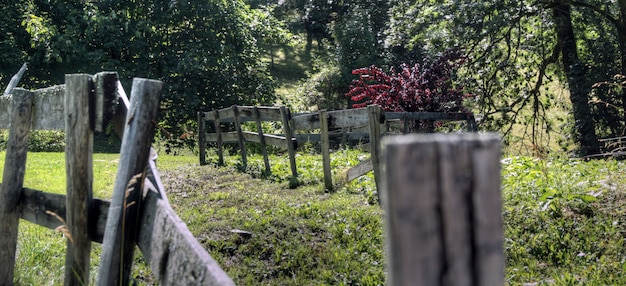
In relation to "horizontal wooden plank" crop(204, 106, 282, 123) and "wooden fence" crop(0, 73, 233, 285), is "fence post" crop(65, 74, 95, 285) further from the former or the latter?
"horizontal wooden plank" crop(204, 106, 282, 123)

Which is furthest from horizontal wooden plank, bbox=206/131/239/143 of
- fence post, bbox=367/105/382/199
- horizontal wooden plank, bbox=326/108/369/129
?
fence post, bbox=367/105/382/199

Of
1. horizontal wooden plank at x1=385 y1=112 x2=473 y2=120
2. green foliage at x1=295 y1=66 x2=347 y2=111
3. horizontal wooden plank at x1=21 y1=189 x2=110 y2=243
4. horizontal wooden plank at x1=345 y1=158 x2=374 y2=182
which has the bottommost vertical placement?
horizontal wooden plank at x1=345 y1=158 x2=374 y2=182

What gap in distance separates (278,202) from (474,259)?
6610 millimetres

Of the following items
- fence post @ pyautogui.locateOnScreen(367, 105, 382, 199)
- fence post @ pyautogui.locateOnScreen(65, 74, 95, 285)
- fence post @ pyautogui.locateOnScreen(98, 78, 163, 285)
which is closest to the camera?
fence post @ pyautogui.locateOnScreen(98, 78, 163, 285)

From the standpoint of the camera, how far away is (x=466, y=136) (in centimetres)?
103

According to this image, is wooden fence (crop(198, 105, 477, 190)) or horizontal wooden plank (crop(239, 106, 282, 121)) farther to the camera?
horizontal wooden plank (crop(239, 106, 282, 121))

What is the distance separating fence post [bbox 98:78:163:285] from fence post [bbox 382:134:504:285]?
6.46ft

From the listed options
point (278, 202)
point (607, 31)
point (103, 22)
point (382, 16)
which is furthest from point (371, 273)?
point (382, 16)

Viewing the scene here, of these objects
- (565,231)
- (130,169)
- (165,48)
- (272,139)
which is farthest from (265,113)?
(165,48)

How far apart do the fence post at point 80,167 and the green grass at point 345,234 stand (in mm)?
1337

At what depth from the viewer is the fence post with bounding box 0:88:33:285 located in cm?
390

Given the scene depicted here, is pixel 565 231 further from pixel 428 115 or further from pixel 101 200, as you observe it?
pixel 428 115

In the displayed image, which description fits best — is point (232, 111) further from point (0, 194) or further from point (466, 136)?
point (466, 136)

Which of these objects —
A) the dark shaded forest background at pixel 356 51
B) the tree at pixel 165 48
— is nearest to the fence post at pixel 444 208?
the dark shaded forest background at pixel 356 51
